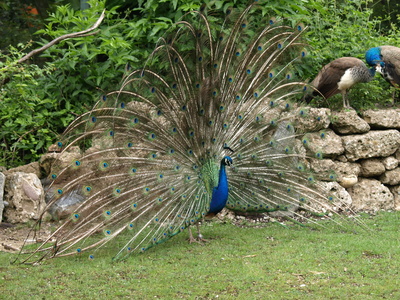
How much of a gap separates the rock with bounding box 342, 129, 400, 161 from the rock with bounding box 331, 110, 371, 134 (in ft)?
0.34

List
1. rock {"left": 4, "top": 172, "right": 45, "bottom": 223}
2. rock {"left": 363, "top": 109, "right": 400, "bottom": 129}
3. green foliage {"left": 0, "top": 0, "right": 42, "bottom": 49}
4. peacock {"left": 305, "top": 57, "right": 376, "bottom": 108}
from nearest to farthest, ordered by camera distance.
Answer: rock {"left": 4, "top": 172, "right": 45, "bottom": 223}
peacock {"left": 305, "top": 57, "right": 376, "bottom": 108}
rock {"left": 363, "top": 109, "right": 400, "bottom": 129}
green foliage {"left": 0, "top": 0, "right": 42, "bottom": 49}

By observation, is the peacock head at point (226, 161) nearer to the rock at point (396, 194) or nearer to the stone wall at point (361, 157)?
the stone wall at point (361, 157)

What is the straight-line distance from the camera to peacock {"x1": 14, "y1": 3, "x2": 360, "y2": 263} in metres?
6.64

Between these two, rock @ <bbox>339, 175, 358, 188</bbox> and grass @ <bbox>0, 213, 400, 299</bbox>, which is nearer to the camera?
grass @ <bbox>0, 213, 400, 299</bbox>

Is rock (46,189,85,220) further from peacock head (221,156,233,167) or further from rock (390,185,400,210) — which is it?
rock (390,185,400,210)

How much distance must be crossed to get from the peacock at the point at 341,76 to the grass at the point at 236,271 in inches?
→ 96.8

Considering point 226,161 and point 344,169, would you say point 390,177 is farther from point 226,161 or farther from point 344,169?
point 226,161

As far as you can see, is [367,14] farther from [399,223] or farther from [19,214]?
[19,214]

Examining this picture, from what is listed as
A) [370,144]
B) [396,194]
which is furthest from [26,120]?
[396,194]

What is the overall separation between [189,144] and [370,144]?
3.53 meters

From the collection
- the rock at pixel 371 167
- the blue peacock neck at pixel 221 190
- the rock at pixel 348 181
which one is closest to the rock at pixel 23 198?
the blue peacock neck at pixel 221 190

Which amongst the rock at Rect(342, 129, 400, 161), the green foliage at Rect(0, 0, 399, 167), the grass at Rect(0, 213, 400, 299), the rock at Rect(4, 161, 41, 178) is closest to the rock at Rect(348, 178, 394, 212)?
the rock at Rect(342, 129, 400, 161)

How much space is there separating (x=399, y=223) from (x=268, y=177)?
214cm

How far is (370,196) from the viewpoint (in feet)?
30.2
